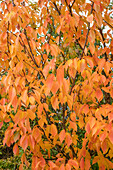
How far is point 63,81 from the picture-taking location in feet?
4.39

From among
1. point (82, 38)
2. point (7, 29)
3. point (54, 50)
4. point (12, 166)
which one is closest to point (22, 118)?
point (54, 50)

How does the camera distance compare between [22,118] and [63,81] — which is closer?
[63,81]

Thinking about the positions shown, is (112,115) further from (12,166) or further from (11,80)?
(12,166)

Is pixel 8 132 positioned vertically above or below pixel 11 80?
below

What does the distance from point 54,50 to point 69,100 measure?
0.43 m

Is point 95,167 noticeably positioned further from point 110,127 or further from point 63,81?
point 63,81

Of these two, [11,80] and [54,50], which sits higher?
[54,50]

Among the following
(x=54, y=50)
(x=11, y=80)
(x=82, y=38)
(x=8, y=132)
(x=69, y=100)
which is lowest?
(x=8, y=132)

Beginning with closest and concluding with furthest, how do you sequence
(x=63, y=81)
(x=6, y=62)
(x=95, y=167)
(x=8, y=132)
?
(x=63, y=81) → (x=8, y=132) → (x=6, y=62) → (x=95, y=167)

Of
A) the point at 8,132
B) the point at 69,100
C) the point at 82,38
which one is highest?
the point at 82,38

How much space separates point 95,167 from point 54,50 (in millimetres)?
2638

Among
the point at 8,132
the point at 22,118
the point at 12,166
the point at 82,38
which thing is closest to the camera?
the point at 22,118

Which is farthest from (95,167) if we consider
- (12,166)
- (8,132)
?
(8,132)

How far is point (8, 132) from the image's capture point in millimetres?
1668
